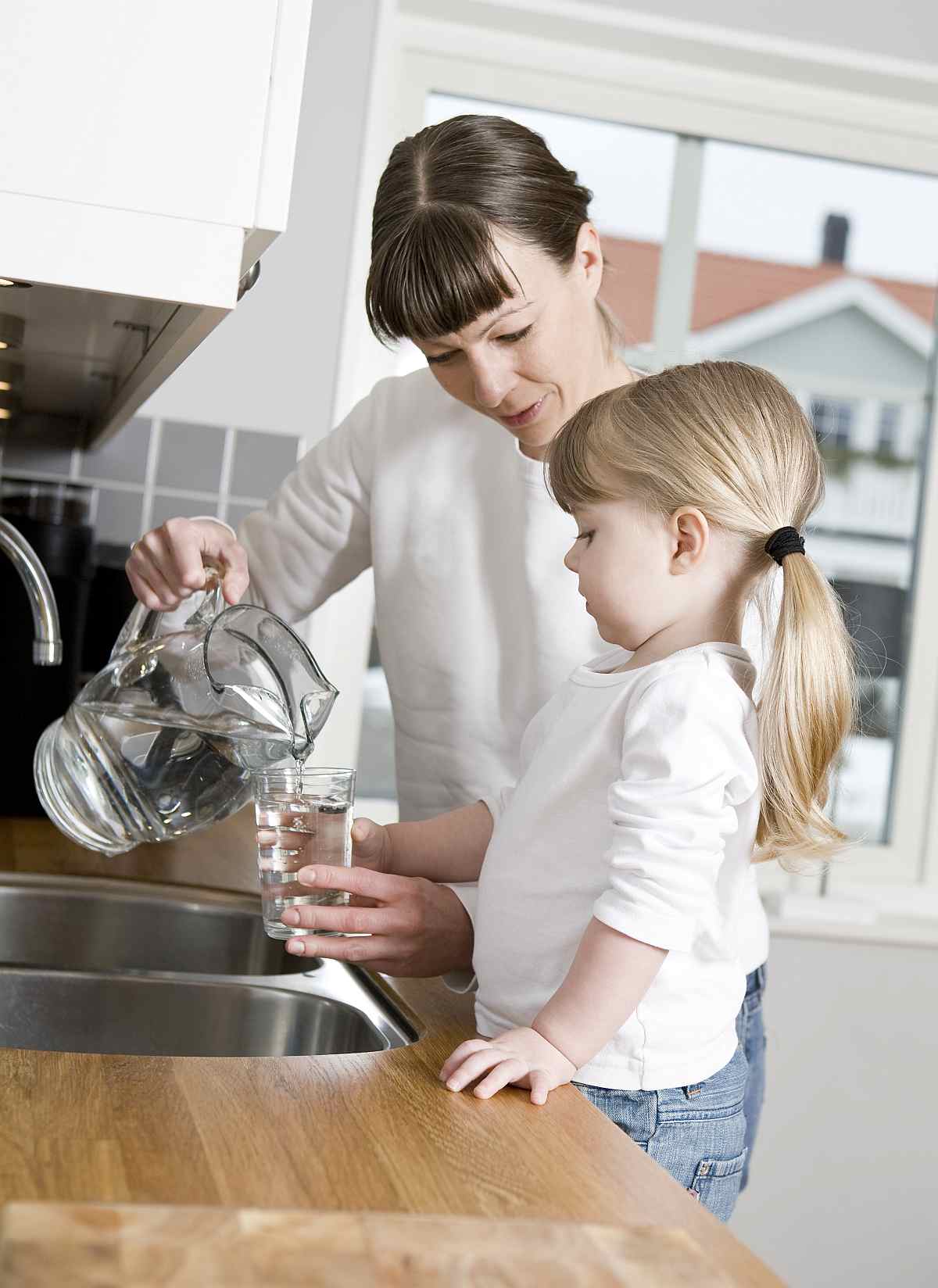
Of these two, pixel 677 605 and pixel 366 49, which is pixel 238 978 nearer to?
pixel 677 605

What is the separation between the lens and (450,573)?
1.33 metres

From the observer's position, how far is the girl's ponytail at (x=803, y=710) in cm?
92

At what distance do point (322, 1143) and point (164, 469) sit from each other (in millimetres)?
1485

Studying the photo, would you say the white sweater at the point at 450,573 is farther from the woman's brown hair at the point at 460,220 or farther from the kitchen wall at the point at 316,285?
the kitchen wall at the point at 316,285

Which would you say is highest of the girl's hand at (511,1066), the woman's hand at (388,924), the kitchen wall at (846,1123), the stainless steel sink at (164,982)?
the woman's hand at (388,924)

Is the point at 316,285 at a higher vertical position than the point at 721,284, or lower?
lower

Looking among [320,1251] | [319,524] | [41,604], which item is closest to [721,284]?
[319,524]

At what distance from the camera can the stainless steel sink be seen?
1.09m

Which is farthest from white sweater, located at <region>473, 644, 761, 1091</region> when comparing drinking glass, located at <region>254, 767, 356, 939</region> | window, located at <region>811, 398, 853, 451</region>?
window, located at <region>811, 398, 853, 451</region>

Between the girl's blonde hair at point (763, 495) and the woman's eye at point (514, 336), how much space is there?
142 millimetres

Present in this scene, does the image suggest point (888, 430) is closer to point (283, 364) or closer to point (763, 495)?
point (283, 364)

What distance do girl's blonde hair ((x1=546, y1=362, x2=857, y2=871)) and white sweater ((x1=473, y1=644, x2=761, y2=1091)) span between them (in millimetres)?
28

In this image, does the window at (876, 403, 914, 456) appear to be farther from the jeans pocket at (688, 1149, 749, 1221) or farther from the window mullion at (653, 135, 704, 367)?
the jeans pocket at (688, 1149, 749, 1221)

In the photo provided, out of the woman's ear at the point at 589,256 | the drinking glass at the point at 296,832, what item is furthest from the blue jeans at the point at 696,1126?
the woman's ear at the point at 589,256
